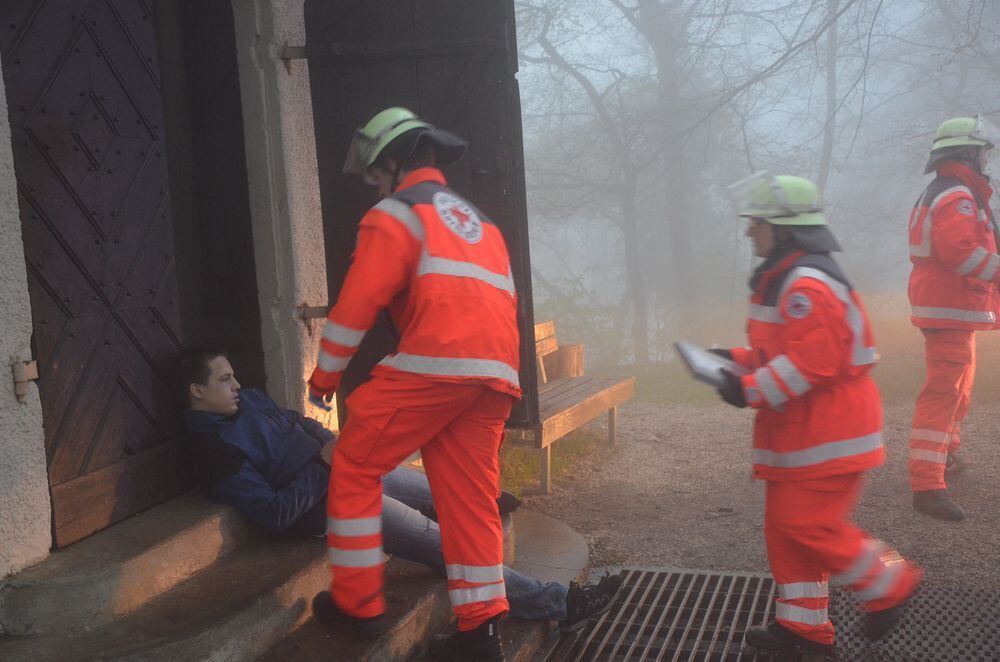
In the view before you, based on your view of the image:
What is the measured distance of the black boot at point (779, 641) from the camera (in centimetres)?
320

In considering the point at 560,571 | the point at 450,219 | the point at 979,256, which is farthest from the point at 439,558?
the point at 979,256

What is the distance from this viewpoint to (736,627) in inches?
141

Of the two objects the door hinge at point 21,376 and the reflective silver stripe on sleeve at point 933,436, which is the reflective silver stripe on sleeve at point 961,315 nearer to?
the reflective silver stripe on sleeve at point 933,436

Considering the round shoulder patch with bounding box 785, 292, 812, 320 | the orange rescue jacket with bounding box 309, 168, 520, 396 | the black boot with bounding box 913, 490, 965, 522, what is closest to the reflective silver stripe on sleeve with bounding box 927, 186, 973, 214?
the black boot with bounding box 913, 490, 965, 522

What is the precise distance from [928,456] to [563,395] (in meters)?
2.46

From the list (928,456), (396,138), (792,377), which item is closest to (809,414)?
(792,377)

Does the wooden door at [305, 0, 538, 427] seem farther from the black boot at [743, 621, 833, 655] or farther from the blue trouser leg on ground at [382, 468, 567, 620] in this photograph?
the black boot at [743, 621, 833, 655]

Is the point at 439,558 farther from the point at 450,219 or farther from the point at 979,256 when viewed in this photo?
the point at 979,256

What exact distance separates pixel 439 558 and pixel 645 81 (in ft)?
48.0

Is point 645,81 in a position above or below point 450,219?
above

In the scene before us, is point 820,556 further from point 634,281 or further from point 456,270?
point 634,281

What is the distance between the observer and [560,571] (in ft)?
14.1

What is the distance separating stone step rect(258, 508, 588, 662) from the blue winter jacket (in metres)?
0.47

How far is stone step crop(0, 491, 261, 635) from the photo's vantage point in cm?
277
